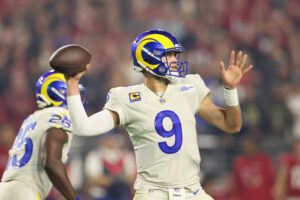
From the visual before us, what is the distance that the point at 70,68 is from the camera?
3.74m

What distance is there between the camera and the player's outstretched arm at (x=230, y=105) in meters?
4.00

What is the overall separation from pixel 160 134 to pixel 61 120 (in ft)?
3.08

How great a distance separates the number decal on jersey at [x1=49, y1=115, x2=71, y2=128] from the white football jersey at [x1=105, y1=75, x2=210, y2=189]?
Answer: 0.62m

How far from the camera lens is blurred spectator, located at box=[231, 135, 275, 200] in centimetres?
834

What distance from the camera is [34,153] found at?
448 cm

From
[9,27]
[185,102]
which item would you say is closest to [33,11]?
[9,27]

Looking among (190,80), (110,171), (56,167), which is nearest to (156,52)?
(190,80)

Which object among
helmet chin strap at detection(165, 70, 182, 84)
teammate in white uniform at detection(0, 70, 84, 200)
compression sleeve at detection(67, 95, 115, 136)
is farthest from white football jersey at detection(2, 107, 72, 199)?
helmet chin strap at detection(165, 70, 182, 84)

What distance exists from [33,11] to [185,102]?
756cm

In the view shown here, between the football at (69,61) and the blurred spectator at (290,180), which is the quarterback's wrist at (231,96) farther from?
the blurred spectator at (290,180)

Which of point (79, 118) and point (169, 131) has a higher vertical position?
→ point (79, 118)

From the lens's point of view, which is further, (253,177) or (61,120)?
(253,177)

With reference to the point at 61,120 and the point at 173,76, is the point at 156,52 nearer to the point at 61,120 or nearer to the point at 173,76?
the point at 173,76

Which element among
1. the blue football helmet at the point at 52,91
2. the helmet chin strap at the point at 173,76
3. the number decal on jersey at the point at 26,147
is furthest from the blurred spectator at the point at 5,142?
the helmet chin strap at the point at 173,76
